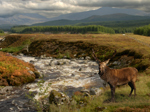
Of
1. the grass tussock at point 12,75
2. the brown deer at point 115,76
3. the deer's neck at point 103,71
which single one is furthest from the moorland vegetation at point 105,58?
the deer's neck at point 103,71

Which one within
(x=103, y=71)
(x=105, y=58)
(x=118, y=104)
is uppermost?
(x=103, y=71)

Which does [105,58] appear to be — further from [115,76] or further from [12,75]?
[115,76]

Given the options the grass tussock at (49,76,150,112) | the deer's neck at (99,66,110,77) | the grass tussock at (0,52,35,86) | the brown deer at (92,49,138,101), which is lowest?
the grass tussock at (0,52,35,86)

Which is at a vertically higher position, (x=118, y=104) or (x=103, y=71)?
(x=103, y=71)

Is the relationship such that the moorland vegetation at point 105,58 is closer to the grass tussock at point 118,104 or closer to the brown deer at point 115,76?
the grass tussock at point 118,104

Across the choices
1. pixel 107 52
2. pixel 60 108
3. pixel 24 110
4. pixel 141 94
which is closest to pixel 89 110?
pixel 60 108

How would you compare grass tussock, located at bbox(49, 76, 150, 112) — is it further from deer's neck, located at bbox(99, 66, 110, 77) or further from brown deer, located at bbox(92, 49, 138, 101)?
deer's neck, located at bbox(99, 66, 110, 77)

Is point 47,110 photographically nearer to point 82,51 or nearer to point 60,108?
point 60,108

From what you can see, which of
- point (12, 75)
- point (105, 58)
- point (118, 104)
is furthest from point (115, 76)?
point (105, 58)

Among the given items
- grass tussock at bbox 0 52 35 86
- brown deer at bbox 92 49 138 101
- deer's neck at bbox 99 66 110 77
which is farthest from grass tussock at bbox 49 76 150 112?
grass tussock at bbox 0 52 35 86

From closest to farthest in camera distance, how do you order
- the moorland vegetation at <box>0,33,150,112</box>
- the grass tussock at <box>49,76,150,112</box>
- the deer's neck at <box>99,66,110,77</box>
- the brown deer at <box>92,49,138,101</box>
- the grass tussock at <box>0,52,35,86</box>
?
the grass tussock at <box>49,76,150,112</box>
the moorland vegetation at <box>0,33,150,112</box>
the deer's neck at <box>99,66,110,77</box>
the brown deer at <box>92,49,138,101</box>
the grass tussock at <box>0,52,35,86</box>

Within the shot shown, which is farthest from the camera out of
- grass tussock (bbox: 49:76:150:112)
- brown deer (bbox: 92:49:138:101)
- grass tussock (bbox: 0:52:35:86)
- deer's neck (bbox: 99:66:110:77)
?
grass tussock (bbox: 0:52:35:86)

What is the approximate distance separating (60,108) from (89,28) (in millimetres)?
183601

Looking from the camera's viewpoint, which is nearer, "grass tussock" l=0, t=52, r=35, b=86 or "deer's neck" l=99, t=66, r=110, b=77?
"deer's neck" l=99, t=66, r=110, b=77
